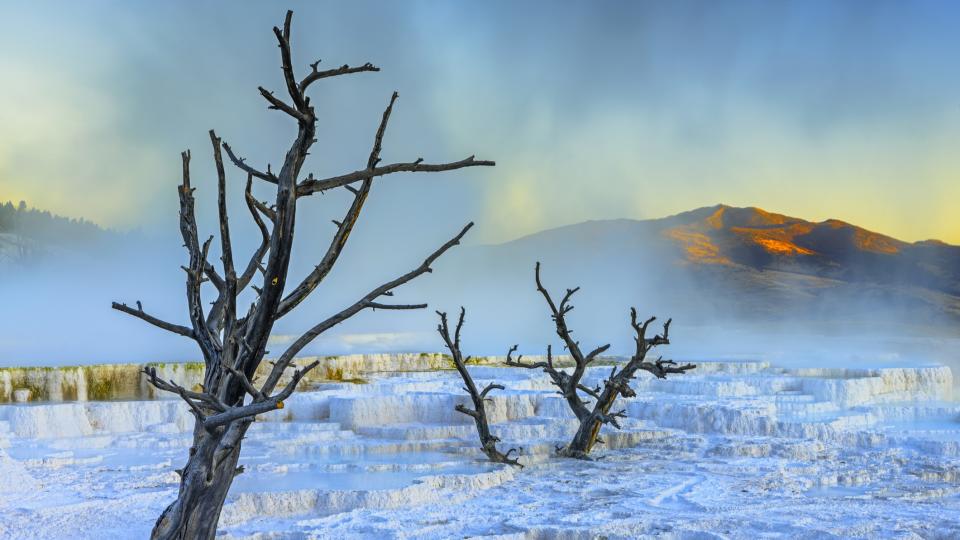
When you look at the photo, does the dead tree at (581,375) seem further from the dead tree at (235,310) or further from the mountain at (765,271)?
the mountain at (765,271)

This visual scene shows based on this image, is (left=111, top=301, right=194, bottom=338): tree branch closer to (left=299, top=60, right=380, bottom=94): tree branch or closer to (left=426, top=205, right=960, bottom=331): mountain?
(left=299, top=60, right=380, bottom=94): tree branch

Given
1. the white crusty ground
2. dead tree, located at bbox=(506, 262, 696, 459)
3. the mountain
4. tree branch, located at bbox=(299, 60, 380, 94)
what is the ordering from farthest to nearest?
the mountain → dead tree, located at bbox=(506, 262, 696, 459) → the white crusty ground → tree branch, located at bbox=(299, 60, 380, 94)

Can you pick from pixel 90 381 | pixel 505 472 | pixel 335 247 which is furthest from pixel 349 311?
pixel 90 381

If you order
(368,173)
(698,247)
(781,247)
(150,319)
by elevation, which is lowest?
(150,319)

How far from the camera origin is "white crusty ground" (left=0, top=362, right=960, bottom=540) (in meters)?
8.77

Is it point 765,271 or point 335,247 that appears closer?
point 335,247

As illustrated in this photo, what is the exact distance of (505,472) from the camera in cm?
1166

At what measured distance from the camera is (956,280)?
80.8 metres

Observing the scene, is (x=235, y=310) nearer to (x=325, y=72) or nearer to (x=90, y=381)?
(x=325, y=72)

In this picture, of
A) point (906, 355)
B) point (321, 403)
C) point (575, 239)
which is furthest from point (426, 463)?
point (575, 239)

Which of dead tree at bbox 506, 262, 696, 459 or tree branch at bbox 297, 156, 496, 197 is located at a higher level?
tree branch at bbox 297, 156, 496, 197

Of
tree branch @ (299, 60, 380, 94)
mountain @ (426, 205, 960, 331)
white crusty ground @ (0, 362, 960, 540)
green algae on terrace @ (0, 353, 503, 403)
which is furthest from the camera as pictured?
mountain @ (426, 205, 960, 331)

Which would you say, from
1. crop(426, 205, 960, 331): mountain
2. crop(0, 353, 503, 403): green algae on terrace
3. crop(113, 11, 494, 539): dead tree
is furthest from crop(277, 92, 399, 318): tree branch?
crop(426, 205, 960, 331): mountain

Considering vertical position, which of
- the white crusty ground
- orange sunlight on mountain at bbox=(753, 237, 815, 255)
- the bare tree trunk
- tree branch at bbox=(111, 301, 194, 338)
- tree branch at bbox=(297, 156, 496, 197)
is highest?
orange sunlight on mountain at bbox=(753, 237, 815, 255)
